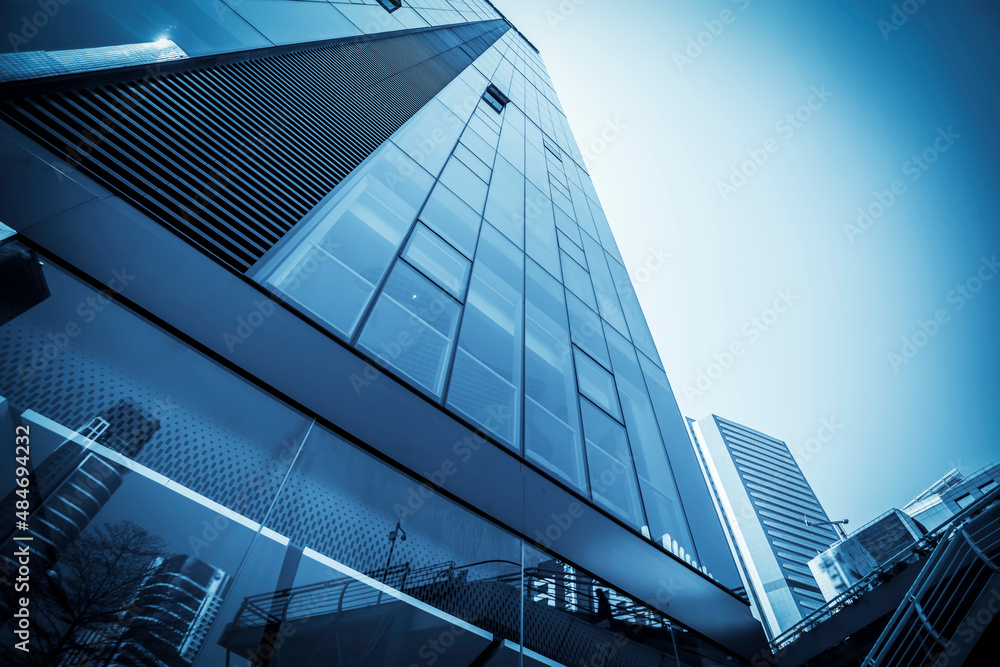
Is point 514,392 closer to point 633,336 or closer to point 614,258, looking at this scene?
point 633,336

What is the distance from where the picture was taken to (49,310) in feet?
7.97

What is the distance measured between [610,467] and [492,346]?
1.87 metres

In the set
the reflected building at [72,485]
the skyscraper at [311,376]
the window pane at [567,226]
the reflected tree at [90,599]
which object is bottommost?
the reflected tree at [90,599]

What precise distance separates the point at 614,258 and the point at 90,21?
35.2 ft

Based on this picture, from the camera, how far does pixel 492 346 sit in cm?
515

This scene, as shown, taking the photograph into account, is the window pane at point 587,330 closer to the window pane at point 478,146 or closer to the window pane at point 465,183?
the window pane at point 465,183

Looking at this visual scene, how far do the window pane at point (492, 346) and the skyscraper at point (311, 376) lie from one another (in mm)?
40

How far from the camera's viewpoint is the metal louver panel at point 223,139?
3.11m

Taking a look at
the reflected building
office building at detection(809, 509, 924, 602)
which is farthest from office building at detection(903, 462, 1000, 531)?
the reflected building

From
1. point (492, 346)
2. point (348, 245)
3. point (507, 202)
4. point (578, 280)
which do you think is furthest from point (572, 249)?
point (348, 245)

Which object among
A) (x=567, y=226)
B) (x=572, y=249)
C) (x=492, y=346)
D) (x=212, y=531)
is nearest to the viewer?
(x=212, y=531)

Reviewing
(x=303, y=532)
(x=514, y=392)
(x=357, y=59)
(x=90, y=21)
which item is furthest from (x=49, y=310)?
(x=357, y=59)

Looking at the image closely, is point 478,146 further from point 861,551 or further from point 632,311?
point 861,551

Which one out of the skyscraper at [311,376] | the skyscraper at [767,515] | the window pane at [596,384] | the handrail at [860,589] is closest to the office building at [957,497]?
the skyscraper at [767,515]
